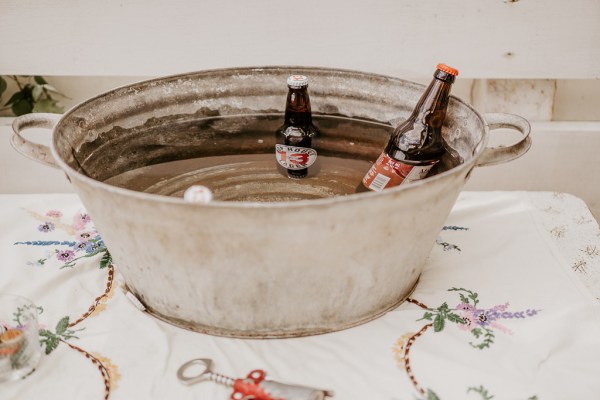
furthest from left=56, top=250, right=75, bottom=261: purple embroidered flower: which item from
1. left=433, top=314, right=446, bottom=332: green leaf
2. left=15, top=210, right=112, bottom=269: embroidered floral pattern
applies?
left=433, top=314, right=446, bottom=332: green leaf

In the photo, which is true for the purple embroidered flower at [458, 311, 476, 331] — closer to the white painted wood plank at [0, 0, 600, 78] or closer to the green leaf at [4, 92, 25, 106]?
the white painted wood plank at [0, 0, 600, 78]

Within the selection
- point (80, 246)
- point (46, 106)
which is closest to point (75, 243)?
point (80, 246)

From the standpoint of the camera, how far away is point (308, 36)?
1.53 metres

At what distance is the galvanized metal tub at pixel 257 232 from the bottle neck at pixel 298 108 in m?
0.16

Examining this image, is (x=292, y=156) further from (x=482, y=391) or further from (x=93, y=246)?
(x=482, y=391)

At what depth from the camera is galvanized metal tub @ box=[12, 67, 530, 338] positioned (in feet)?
2.61

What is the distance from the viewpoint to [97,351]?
96cm

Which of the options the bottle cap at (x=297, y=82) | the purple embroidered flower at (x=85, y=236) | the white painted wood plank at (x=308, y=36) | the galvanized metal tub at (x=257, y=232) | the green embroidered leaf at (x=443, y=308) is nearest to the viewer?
the galvanized metal tub at (x=257, y=232)

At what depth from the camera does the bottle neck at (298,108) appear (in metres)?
1.26

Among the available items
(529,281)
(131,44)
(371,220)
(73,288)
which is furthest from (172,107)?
(529,281)

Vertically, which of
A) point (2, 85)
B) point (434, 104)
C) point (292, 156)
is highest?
point (434, 104)

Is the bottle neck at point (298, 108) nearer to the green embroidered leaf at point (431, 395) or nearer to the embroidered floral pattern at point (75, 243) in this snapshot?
the embroidered floral pattern at point (75, 243)

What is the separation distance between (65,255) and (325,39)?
2.93 feet

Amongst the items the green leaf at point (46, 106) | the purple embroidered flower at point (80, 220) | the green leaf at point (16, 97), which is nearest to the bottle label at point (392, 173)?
the purple embroidered flower at point (80, 220)
